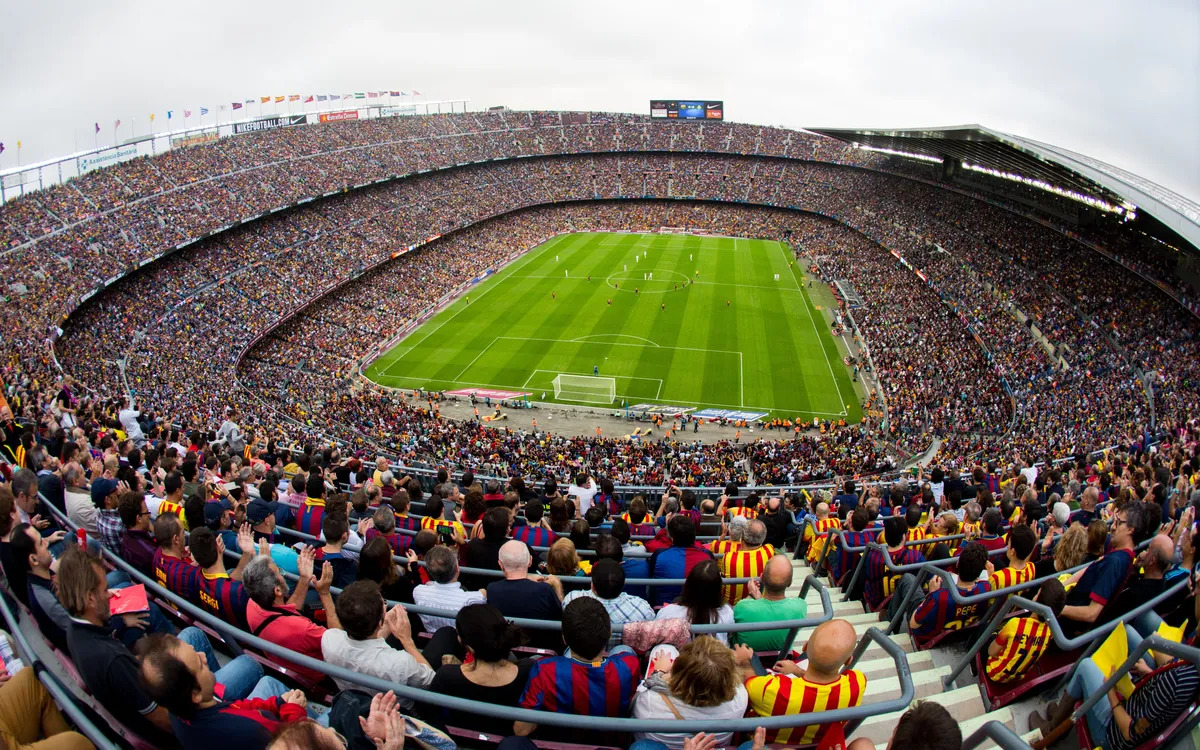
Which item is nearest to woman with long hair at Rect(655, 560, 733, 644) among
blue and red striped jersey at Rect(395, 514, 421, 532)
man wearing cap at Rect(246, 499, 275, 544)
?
blue and red striped jersey at Rect(395, 514, 421, 532)

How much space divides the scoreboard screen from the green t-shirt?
99.2 metres

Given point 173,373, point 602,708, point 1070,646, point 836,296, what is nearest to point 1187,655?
point 1070,646

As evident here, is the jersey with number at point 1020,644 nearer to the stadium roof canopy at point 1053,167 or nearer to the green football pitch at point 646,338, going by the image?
the stadium roof canopy at point 1053,167

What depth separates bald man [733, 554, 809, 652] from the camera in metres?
5.01

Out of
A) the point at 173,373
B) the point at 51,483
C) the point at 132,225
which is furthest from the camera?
the point at 132,225

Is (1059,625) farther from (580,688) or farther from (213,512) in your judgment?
(213,512)

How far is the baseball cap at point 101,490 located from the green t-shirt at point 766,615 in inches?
288

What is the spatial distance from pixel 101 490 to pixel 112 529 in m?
1.50

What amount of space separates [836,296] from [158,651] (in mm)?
53314

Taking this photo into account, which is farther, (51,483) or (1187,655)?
(51,483)

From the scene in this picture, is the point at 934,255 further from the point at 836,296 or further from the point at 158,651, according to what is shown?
the point at 158,651

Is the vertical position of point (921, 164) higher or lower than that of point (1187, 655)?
higher

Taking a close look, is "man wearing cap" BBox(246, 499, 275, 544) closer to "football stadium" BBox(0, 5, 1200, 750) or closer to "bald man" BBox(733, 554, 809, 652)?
"football stadium" BBox(0, 5, 1200, 750)

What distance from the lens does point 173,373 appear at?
30.6 metres
